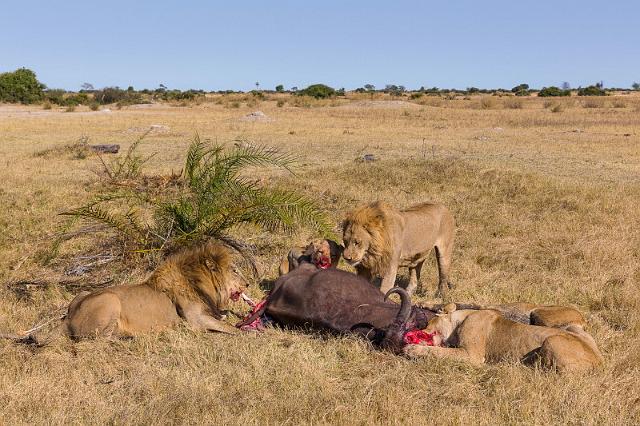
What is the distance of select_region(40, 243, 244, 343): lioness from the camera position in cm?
614

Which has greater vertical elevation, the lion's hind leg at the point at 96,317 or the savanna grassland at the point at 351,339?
the lion's hind leg at the point at 96,317

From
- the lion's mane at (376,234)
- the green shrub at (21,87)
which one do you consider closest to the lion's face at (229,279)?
the lion's mane at (376,234)

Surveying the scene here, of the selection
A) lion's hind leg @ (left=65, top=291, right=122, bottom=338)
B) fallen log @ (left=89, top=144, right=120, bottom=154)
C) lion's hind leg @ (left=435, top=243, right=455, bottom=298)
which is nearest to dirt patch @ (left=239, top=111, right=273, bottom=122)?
fallen log @ (left=89, top=144, right=120, bottom=154)

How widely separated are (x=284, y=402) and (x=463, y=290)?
3.85 metres

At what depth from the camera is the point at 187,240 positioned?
8.39 metres

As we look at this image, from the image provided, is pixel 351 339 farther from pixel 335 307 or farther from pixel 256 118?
pixel 256 118

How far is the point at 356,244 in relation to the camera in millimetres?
7062

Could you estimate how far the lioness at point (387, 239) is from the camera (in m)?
7.08

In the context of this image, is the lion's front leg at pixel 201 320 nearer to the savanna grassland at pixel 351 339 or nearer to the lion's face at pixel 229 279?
the savanna grassland at pixel 351 339

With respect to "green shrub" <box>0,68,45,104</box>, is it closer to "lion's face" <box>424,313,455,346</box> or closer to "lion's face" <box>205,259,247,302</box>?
"lion's face" <box>205,259,247,302</box>

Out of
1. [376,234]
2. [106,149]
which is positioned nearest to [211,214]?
[376,234]

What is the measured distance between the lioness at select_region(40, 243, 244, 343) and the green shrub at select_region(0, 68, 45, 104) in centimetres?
5813

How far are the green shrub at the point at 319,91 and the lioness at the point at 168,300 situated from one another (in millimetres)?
61042

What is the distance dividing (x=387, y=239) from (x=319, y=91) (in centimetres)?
6323
